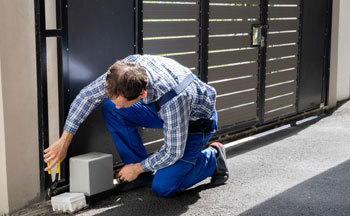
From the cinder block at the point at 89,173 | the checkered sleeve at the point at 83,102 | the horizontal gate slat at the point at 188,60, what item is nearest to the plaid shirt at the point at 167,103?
the checkered sleeve at the point at 83,102

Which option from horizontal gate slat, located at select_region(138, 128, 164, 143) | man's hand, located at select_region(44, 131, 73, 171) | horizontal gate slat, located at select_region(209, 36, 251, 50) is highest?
horizontal gate slat, located at select_region(209, 36, 251, 50)

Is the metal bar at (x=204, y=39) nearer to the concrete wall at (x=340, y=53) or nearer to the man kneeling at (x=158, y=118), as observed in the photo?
the man kneeling at (x=158, y=118)

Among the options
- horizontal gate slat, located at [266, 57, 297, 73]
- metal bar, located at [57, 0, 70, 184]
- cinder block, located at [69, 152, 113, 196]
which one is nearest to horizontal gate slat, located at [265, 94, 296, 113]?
horizontal gate slat, located at [266, 57, 297, 73]

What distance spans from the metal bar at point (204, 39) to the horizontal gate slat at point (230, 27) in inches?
3.8

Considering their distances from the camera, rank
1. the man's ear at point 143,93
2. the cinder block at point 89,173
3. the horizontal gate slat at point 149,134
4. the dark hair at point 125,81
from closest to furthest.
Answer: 1. the dark hair at point 125,81
2. the man's ear at point 143,93
3. the cinder block at point 89,173
4. the horizontal gate slat at point 149,134

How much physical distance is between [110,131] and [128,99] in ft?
2.62

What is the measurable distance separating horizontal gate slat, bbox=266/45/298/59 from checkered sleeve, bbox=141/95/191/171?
9.33 ft

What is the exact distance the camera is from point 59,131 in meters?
4.03

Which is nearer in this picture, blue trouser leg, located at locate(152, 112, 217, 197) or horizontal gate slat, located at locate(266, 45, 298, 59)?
blue trouser leg, located at locate(152, 112, 217, 197)

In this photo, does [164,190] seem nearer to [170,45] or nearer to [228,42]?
[170,45]

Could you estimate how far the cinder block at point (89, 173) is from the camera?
3.82 meters

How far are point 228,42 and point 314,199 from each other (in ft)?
7.13

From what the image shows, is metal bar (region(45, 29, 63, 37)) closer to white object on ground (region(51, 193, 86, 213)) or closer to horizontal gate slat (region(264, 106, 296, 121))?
white object on ground (region(51, 193, 86, 213))

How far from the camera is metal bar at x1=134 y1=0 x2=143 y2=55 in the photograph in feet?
14.4
